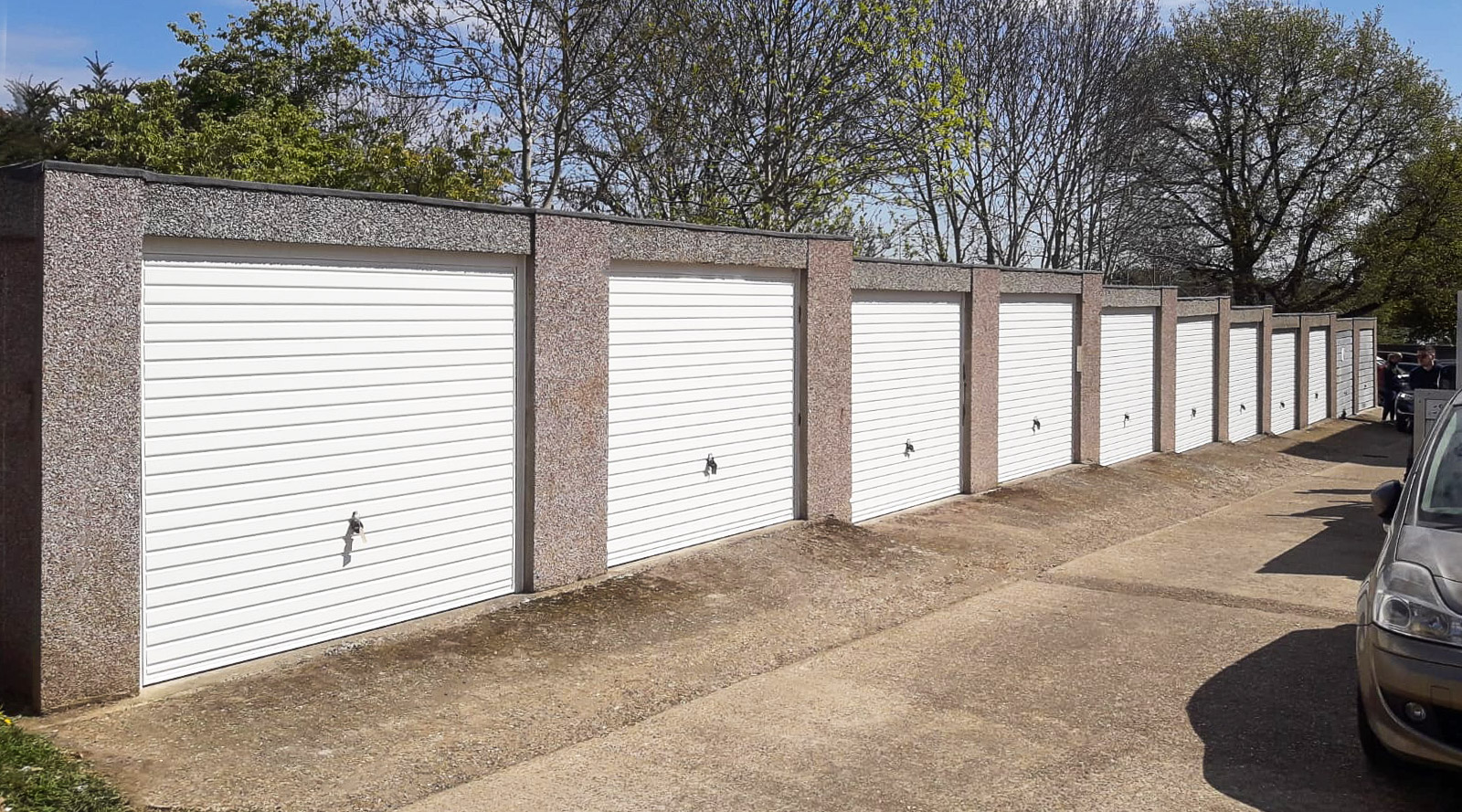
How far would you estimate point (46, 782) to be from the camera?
4.87 m

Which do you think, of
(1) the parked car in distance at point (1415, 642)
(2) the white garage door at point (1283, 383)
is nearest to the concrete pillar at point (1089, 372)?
(2) the white garage door at point (1283, 383)

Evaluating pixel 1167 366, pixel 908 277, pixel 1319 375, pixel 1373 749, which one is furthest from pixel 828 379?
pixel 1319 375

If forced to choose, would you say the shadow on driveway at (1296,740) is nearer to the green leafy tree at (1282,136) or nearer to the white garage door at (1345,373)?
the white garage door at (1345,373)

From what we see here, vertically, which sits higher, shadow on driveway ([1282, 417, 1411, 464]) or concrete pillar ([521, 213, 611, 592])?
concrete pillar ([521, 213, 611, 592])

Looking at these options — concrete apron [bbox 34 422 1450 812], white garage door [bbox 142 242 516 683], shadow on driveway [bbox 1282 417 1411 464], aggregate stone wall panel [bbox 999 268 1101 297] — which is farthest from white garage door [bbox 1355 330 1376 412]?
white garage door [bbox 142 242 516 683]

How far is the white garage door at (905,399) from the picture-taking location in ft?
40.7

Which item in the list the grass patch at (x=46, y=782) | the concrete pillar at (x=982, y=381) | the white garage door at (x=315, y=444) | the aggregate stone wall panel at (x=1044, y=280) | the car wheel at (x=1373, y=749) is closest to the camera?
the grass patch at (x=46, y=782)

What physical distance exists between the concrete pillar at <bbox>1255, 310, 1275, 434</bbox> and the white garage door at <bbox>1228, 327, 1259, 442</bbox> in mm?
147

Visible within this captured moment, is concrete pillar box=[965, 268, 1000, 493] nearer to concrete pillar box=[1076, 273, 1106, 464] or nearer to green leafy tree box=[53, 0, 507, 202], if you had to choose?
concrete pillar box=[1076, 273, 1106, 464]

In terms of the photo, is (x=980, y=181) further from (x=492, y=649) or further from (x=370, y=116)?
(x=492, y=649)

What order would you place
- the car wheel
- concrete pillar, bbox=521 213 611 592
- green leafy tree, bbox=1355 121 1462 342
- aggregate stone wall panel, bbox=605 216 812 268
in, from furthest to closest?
green leafy tree, bbox=1355 121 1462 342, aggregate stone wall panel, bbox=605 216 812 268, concrete pillar, bbox=521 213 611 592, the car wheel

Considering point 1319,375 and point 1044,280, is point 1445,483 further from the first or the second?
point 1319,375

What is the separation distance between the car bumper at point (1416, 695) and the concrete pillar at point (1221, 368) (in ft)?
60.5

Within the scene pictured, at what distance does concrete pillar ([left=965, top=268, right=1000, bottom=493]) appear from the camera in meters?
14.1
